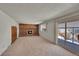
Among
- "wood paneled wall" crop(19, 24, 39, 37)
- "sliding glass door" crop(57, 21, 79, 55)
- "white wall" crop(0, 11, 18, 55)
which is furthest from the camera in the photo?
"wood paneled wall" crop(19, 24, 39, 37)

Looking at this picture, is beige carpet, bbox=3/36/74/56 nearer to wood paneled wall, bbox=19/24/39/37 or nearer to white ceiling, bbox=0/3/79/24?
white ceiling, bbox=0/3/79/24

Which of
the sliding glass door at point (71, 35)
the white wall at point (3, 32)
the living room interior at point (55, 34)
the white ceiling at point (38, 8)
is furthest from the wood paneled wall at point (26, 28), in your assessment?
the white ceiling at point (38, 8)

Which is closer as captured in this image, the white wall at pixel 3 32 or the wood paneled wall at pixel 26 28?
the white wall at pixel 3 32

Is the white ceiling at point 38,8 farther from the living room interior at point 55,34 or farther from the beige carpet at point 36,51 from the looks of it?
the beige carpet at point 36,51

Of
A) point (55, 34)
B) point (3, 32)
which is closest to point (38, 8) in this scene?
point (3, 32)

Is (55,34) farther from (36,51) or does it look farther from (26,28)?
(26,28)

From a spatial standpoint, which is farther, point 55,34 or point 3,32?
point 55,34

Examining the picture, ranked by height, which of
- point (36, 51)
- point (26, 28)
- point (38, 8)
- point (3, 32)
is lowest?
point (36, 51)

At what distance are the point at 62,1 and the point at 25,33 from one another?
15.6 metres

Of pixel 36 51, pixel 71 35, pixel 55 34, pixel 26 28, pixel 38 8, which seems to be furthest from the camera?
pixel 26 28

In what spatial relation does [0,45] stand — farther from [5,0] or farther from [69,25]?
[69,25]

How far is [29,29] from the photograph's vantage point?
694 inches

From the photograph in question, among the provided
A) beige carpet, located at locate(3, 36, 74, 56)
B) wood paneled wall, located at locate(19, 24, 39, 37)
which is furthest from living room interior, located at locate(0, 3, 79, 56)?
wood paneled wall, located at locate(19, 24, 39, 37)

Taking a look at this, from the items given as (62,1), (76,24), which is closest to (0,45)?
(62,1)
